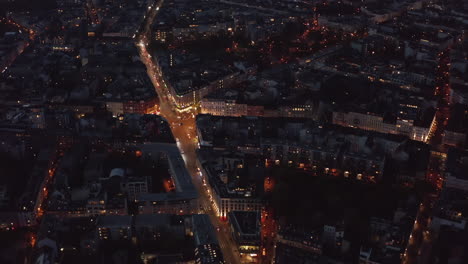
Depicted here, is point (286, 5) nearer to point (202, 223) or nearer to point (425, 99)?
point (425, 99)

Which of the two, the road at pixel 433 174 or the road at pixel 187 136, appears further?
the road at pixel 187 136

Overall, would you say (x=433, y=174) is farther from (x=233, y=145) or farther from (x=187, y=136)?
(x=187, y=136)

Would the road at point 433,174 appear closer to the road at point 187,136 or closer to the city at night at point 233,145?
the city at night at point 233,145

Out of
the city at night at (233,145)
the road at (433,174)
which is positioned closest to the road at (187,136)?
the city at night at (233,145)

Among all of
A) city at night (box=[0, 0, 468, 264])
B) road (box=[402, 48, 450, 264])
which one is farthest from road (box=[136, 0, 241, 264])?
road (box=[402, 48, 450, 264])

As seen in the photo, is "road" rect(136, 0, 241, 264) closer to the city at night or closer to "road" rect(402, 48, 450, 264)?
the city at night

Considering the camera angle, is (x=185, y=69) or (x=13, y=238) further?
(x=185, y=69)

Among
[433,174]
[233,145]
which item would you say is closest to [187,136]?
[233,145]

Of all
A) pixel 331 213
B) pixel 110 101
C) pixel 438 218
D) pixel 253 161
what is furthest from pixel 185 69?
pixel 438 218
